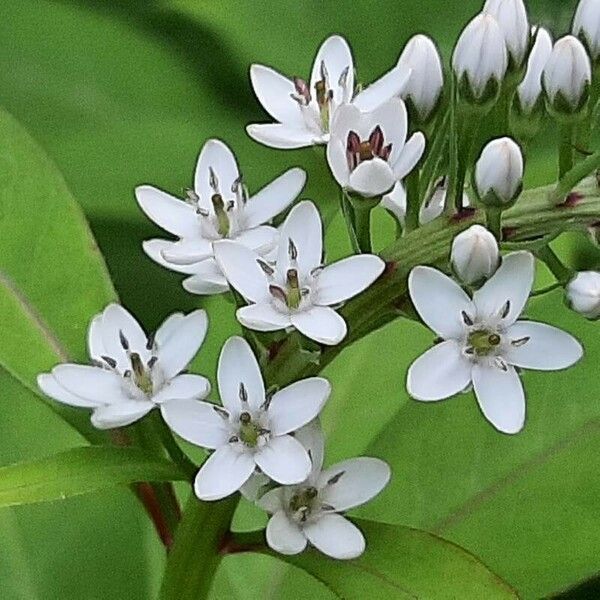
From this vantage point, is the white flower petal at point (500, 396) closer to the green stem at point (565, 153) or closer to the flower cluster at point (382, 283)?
the flower cluster at point (382, 283)

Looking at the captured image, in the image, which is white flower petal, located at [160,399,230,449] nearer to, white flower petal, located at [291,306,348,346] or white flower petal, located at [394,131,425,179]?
white flower petal, located at [291,306,348,346]

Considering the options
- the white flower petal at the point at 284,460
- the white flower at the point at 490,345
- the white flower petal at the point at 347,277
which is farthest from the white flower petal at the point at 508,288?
the white flower petal at the point at 284,460

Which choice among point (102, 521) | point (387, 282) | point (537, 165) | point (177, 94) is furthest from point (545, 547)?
point (177, 94)

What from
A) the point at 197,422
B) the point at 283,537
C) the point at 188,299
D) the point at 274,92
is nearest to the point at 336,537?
the point at 283,537

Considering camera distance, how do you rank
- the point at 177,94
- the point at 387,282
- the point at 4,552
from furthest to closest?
the point at 177,94 < the point at 4,552 < the point at 387,282

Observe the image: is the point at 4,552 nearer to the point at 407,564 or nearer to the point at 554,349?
the point at 407,564

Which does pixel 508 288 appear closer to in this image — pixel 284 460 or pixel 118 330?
pixel 284 460

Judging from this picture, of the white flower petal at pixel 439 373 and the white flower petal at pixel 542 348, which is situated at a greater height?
the white flower petal at pixel 542 348
